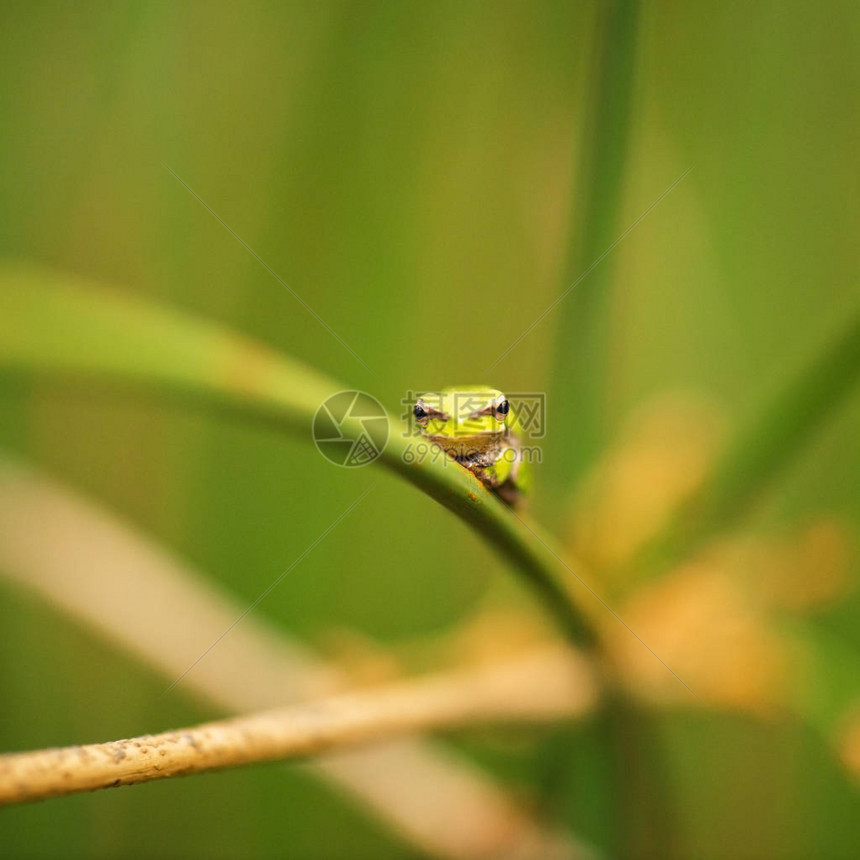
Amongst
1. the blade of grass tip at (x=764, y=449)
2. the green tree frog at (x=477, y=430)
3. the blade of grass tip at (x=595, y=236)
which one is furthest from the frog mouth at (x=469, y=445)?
the blade of grass tip at (x=764, y=449)

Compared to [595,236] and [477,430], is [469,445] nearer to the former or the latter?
[477,430]

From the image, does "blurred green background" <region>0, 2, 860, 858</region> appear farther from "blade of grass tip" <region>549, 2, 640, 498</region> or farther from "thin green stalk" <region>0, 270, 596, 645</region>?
"thin green stalk" <region>0, 270, 596, 645</region>

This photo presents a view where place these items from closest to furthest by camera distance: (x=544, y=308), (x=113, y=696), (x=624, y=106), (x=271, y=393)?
(x=271, y=393)
(x=624, y=106)
(x=113, y=696)
(x=544, y=308)

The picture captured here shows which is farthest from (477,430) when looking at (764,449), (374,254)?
(374,254)

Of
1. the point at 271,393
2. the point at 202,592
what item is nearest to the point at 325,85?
the point at 202,592

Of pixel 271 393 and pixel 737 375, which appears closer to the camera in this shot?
pixel 271 393

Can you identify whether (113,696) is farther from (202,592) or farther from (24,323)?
(24,323)

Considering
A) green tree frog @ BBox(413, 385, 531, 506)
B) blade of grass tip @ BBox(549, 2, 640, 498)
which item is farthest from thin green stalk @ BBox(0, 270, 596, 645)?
blade of grass tip @ BBox(549, 2, 640, 498)
